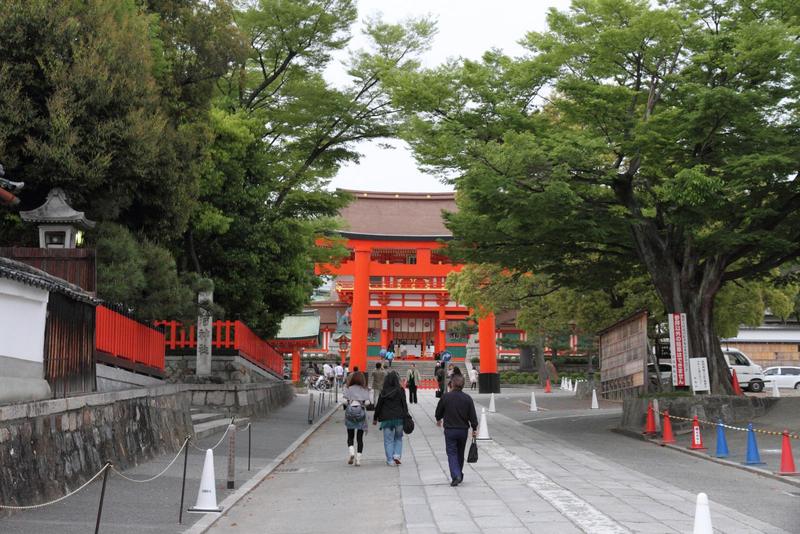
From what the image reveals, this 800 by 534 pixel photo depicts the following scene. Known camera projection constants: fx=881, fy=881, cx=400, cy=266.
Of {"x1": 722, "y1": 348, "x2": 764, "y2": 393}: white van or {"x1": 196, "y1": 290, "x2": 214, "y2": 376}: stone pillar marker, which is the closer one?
{"x1": 196, "y1": 290, "x2": 214, "y2": 376}: stone pillar marker

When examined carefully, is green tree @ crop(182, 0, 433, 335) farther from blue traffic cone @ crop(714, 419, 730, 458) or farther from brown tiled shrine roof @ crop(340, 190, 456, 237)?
brown tiled shrine roof @ crop(340, 190, 456, 237)

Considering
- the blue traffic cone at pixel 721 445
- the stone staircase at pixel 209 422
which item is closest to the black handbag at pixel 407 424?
the stone staircase at pixel 209 422

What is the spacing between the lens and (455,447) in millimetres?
11578

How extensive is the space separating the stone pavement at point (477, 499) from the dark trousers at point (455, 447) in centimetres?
28

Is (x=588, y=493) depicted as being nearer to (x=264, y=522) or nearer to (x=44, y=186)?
(x=264, y=522)

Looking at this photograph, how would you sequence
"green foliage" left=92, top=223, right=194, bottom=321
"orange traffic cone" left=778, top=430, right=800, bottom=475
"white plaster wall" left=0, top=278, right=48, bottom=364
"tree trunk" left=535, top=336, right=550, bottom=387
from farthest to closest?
"tree trunk" left=535, top=336, right=550, bottom=387
"green foliage" left=92, top=223, right=194, bottom=321
"orange traffic cone" left=778, top=430, right=800, bottom=475
"white plaster wall" left=0, top=278, right=48, bottom=364

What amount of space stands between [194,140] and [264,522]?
1001 cm

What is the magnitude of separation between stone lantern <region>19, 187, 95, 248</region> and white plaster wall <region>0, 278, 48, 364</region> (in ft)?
12.3

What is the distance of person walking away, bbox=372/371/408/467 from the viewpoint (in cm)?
1409

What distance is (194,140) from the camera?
17.9m

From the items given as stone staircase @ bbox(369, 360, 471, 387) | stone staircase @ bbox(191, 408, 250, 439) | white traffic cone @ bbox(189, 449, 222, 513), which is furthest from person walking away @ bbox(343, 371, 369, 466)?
stone staircase @ bbox(369, 360, 471, 387)

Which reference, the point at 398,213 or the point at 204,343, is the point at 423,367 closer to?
the point at 398,213

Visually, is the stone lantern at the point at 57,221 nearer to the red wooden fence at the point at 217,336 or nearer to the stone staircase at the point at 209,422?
the stone staircase at the point at 209,422

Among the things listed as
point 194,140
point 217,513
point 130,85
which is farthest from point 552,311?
point 217,513
